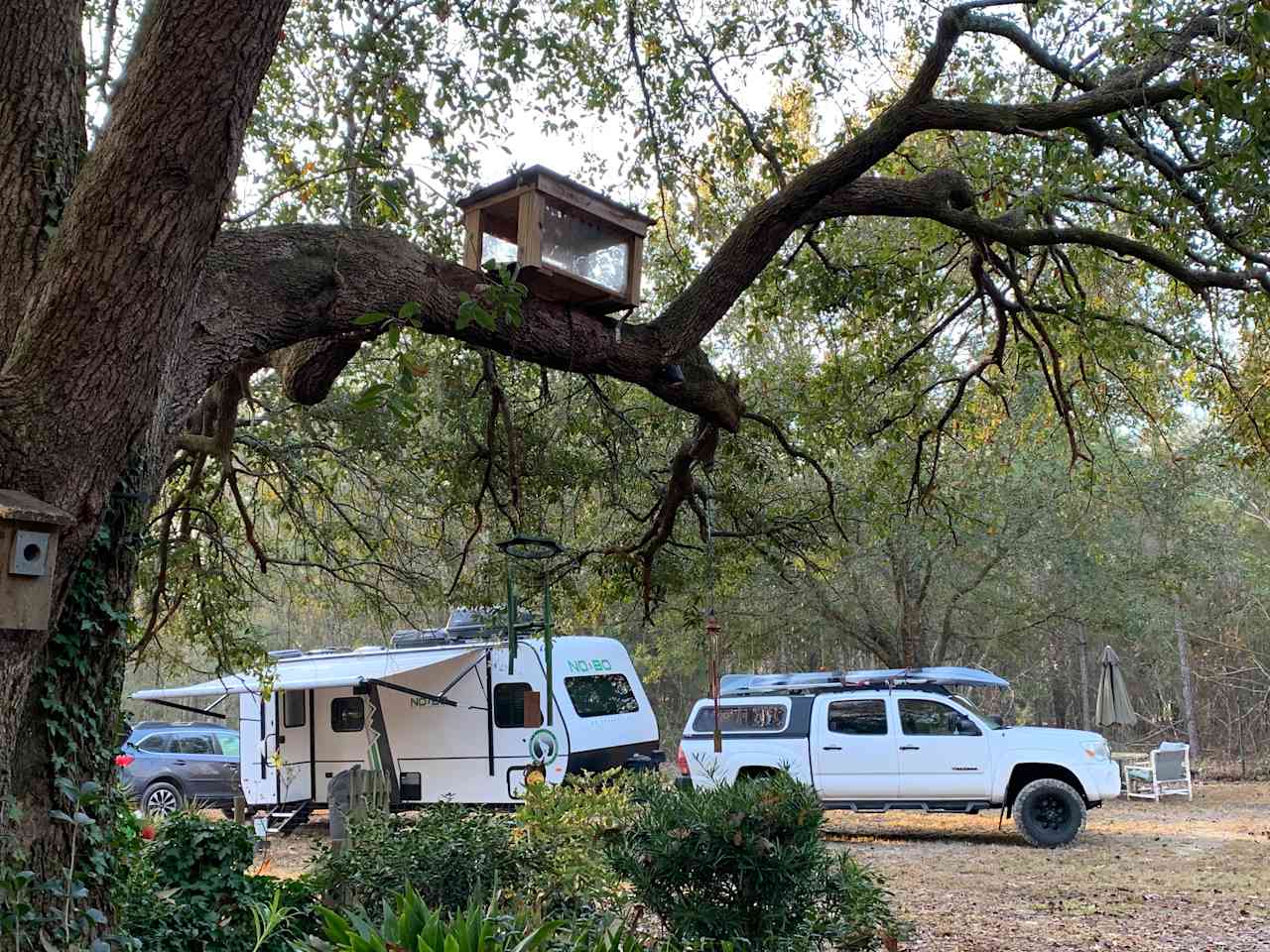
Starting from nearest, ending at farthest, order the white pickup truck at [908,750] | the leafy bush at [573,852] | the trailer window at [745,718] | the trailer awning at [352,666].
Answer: the leafy bush at [573,852] < the white pickup truck at [908,750] < the trailer window at [745,718] < the trailer awning at [352,666]

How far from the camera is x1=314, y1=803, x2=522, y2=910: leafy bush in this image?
5.02m

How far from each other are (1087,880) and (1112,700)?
6.17 metres

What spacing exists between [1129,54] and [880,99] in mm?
3044

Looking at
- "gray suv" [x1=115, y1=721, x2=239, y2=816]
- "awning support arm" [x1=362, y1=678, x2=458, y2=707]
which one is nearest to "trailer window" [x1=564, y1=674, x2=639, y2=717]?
"awning support arm" [x1=362, y1=678, x2=458, y2=707]

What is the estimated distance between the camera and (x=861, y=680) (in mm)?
13000

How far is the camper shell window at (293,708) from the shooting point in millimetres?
14953

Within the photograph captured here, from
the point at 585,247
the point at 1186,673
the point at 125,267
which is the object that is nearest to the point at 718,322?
the point at 585,247

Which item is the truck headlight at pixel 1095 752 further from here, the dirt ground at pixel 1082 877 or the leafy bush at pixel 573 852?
the leafy bush at pixel 573 852

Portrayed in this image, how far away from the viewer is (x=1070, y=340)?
7.59 meters

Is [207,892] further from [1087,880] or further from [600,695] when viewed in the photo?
[600,695]

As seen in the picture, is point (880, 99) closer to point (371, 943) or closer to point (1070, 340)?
point (1070, 340)

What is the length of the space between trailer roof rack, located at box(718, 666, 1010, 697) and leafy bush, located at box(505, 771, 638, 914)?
25.7ft

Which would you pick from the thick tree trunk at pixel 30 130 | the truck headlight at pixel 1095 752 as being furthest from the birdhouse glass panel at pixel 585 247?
the truck headlight at pixel 1095 752

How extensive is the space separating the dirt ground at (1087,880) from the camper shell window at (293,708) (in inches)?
283
